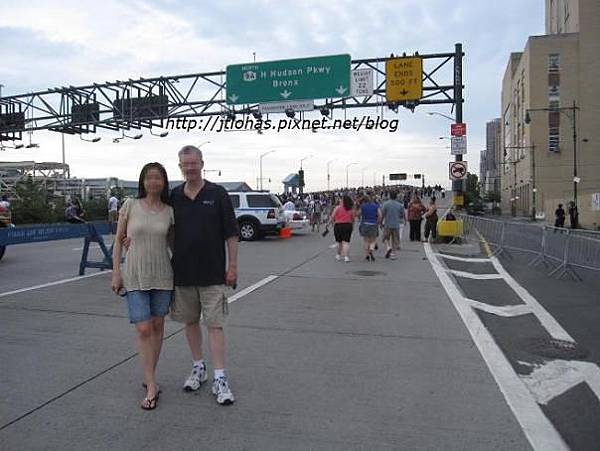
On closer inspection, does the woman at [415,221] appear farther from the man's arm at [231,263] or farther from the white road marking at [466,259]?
the man's arm at [231,263]

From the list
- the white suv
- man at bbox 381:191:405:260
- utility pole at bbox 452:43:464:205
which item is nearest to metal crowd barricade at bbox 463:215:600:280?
utility pole at bbox 452:43:464:205

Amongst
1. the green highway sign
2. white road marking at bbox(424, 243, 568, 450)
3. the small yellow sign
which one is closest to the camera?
white road marking at bbox(424, 243, 568, 450)

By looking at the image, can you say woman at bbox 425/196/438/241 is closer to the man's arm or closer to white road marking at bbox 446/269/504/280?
white road marking at bbox 446/269/504/280

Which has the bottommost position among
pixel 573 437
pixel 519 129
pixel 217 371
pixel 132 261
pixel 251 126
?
pixel 573 437

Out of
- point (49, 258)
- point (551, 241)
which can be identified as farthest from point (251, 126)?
point (551, 241)

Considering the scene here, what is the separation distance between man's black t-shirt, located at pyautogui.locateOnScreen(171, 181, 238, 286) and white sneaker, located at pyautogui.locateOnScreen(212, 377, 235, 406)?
77cm

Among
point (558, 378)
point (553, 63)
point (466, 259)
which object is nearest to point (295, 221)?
point (466, 259)

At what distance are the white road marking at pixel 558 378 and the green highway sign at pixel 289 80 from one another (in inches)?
A: 797

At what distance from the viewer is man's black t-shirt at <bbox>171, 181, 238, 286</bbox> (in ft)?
15.1

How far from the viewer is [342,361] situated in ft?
19.5

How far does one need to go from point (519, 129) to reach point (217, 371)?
8802 cm

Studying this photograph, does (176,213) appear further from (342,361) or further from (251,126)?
(251,126)

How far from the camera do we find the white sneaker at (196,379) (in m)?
4.95

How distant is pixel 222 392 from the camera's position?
467 centimetres
